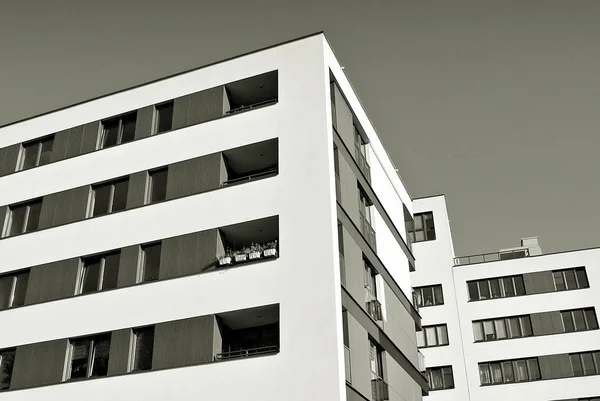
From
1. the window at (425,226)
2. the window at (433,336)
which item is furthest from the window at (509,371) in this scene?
the window at (425,226)

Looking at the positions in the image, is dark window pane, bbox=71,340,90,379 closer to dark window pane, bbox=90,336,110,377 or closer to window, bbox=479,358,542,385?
dark window pane, bbox=90,336,110,377

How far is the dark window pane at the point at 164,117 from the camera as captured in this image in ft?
101

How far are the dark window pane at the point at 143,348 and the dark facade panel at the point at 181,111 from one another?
8.88 meters

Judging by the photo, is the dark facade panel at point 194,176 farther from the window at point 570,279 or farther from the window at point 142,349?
the window at point 570,279

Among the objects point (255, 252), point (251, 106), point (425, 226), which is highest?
point (425, 226)

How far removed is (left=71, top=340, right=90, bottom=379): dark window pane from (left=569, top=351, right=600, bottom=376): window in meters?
34.7

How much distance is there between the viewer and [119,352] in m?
26.0

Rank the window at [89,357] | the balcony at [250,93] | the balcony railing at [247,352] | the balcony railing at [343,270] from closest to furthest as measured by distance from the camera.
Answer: the balcony railing at [247,352] → the balcony railing at [343,270] → the window at [89,357] → the balcony at [250,93]

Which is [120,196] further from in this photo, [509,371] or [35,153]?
[509,371]

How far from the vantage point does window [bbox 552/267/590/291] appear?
5112cm

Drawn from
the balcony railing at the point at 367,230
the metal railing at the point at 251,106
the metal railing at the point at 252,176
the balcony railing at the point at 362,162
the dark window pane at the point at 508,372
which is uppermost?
the metal railing at the point at 251,106

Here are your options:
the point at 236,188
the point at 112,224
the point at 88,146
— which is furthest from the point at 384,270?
the point at 88,146

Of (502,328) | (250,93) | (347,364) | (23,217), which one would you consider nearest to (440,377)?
(502,328)

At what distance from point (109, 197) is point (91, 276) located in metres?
3.60
